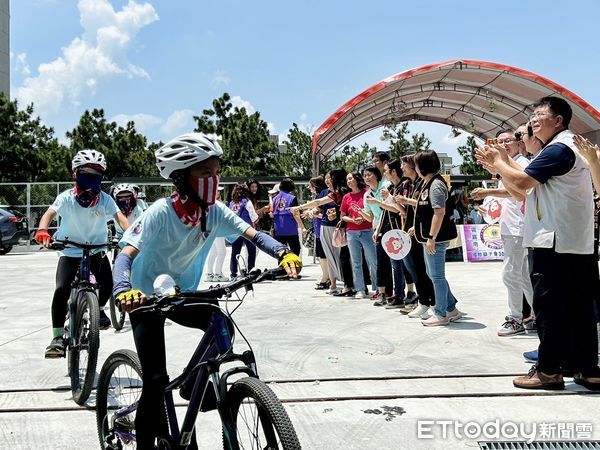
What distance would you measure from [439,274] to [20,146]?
28212 millimetres

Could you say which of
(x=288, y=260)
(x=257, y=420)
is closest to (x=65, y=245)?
(x=288, y=260)

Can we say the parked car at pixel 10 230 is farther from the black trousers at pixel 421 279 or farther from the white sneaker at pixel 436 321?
the white sneaker at pixel 436 321

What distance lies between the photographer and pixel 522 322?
6062mm

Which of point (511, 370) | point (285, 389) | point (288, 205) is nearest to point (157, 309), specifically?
point (285, 389)

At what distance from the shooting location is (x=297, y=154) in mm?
36781

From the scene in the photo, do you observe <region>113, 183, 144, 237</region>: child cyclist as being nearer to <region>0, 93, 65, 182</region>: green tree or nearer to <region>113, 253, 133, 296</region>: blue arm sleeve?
<region>113, 253, 133, 296</region>: blue arm sleeve

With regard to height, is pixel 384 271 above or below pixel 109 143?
below

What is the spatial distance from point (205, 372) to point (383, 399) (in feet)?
6.41

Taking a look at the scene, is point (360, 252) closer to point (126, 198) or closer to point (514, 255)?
point (514, 255)

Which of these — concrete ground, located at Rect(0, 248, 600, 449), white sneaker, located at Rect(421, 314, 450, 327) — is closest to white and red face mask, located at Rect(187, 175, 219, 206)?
concrete ground, located at Rect(0, 248, 600, 449)

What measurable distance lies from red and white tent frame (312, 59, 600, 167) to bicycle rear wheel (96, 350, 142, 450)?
630 inches

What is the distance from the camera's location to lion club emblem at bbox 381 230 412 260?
6980 mm

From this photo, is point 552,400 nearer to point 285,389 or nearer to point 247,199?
point 285,389

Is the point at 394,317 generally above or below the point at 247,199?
below
